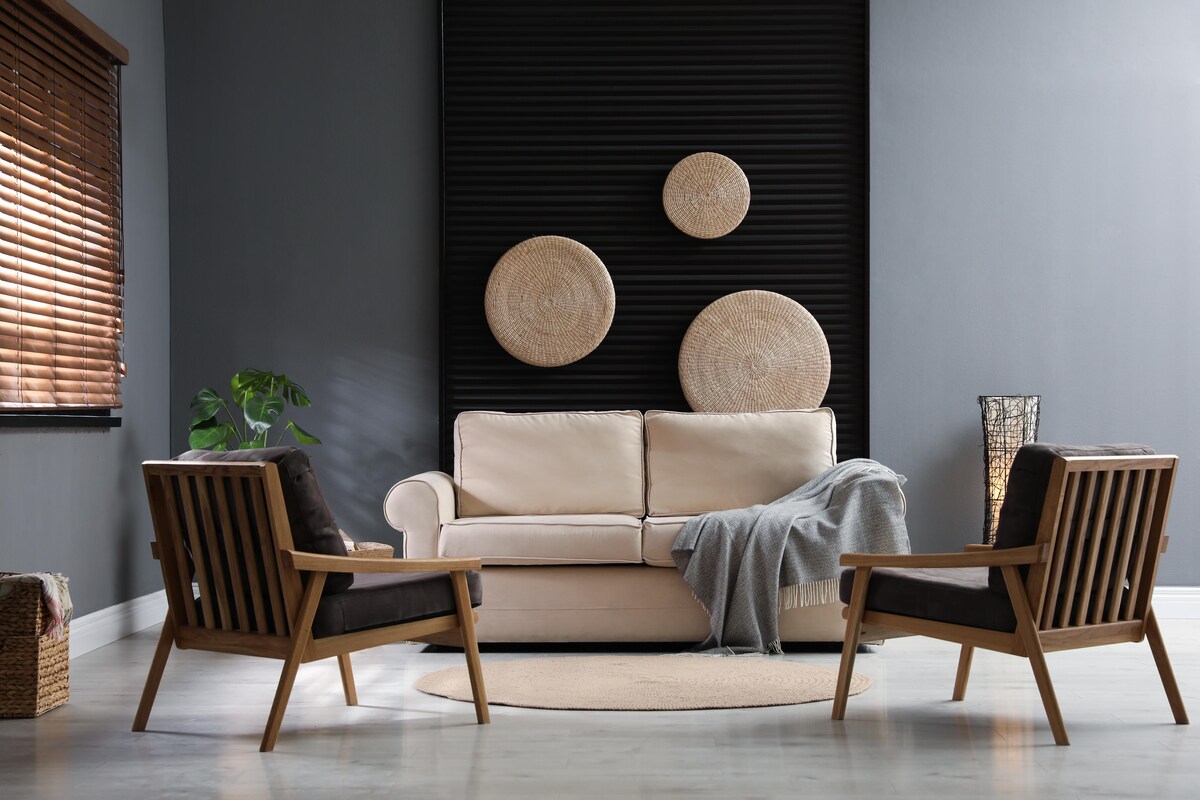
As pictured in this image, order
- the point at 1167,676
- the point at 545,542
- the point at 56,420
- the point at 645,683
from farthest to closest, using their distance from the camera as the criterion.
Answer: the point at 545,542, the point at 56,420, the point at 645,683, the point at 1167,676

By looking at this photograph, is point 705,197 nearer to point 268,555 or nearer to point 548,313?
point 548,313

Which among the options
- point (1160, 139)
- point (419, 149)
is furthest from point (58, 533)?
point (1160, 139)

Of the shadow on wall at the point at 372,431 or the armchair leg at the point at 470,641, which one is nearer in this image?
the armchair leg at the point at 470,641

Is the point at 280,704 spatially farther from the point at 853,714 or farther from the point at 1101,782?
the point at 1101,782

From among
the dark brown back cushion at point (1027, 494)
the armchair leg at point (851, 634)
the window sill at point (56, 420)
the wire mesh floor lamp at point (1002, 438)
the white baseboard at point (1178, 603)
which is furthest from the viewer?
the white baseboard at point (1178, 603)

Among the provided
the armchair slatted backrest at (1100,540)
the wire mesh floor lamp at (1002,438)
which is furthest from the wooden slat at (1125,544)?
the wire mesh floor lamp at (1002,438)

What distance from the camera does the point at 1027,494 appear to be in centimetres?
314

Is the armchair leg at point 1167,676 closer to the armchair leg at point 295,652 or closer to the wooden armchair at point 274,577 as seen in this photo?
the wooden armchair at point 274,577

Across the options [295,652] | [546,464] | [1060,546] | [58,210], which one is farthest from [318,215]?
[1060,546]

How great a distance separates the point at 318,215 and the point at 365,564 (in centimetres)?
300

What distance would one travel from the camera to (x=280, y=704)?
303 cm

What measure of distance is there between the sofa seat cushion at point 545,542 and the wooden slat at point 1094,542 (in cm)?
173

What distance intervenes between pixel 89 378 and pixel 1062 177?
4.46 metres

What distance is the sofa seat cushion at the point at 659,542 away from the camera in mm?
4484
